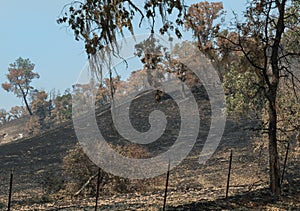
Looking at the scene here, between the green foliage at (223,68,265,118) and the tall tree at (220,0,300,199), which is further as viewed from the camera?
the green foliage at (223,68,265,118)

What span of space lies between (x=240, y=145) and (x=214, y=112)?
1489cm

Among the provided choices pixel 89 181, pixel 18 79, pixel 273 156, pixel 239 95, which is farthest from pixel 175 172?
pixel 18 79

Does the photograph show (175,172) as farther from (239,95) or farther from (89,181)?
(89,181)

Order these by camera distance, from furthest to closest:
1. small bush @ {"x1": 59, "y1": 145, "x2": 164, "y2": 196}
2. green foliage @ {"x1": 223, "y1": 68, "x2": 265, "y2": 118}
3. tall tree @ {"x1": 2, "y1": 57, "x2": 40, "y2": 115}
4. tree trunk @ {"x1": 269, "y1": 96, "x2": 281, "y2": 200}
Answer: tall tree @ {"x1": 2, "y1": 57, "x2": 40, "y2": 115}, green foliage @ {"x1": 223, "y1": 68, "x2": 265, "y2": 118}, small bush @ {"x1": 59, "y1": 145, "x2": 164, "y2": 196}, tree trunk @ {"x1": 269, "y1": 96, "x2": 281, "y2": 200}

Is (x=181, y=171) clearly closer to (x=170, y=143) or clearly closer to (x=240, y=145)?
(x=240, y=145)

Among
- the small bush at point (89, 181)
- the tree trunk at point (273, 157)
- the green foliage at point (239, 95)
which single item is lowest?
the small bush at point (89, 181)

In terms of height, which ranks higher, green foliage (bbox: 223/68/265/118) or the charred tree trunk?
green foliage (bbox: 223/68/265/118)

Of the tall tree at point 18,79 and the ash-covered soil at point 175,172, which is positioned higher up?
the tall tree at point 18,79

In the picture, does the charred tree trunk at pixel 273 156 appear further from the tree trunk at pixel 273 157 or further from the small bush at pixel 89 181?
the small bush at pixel 89 181

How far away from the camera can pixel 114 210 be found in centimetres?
1124

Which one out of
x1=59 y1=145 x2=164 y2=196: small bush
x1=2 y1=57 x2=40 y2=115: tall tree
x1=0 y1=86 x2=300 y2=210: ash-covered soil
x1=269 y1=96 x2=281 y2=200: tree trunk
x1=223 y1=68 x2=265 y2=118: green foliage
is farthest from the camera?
x1=2 y1=57 x2=40 y2=115: tall tree

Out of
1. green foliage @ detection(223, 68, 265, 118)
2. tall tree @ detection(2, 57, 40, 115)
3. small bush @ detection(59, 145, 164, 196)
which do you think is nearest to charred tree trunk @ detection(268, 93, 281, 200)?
small bush @ detection(59, 145, 164, 196)

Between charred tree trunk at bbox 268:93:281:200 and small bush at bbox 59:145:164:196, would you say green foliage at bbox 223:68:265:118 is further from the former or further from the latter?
charred tree trunk at bbox 268:93:281:200

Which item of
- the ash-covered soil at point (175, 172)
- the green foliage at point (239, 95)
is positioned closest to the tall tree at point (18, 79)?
the ash-covered soil at point (175, 172)
